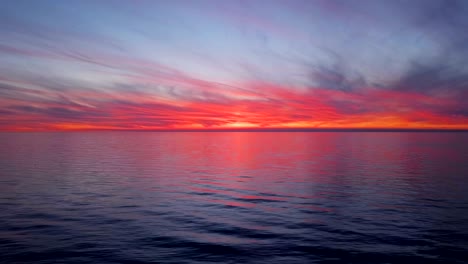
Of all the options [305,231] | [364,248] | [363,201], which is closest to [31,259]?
[305,231]

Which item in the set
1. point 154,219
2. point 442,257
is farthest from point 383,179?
point 154,219

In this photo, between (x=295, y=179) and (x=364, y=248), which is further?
(x=295, y=179)

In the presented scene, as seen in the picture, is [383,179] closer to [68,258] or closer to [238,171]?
[238,171]

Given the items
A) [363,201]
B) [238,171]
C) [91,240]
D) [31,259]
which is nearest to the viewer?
[31,259]

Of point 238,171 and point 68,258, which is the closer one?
point 68,258

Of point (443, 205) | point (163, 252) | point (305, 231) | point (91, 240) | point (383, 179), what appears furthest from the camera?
point (383, 179)

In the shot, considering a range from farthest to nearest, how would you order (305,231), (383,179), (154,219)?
(383,179)
(154,219)
(305,231)

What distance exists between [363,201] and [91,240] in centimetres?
2387

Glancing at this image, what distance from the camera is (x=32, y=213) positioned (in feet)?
84.9

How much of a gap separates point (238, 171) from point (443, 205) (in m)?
30.8

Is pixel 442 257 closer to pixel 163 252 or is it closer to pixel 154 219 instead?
pixel 163 252

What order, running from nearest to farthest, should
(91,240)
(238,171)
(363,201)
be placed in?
(91,240)
(363,201)
(238,171)

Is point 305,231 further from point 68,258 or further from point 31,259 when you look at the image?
point 31,259

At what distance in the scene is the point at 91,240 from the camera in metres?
19.9
